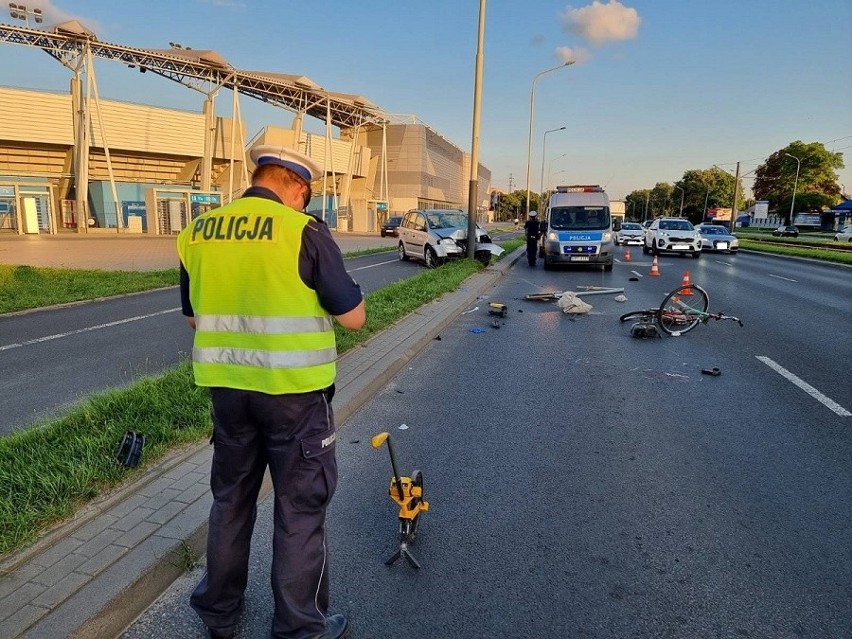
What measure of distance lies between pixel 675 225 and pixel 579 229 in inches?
405

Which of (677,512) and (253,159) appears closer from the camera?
(253,159)

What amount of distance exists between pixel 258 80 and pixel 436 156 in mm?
41701

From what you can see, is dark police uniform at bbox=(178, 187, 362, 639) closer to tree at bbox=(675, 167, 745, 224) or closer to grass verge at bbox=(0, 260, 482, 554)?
grass verge at bbox=(0, 260, 482, 554)

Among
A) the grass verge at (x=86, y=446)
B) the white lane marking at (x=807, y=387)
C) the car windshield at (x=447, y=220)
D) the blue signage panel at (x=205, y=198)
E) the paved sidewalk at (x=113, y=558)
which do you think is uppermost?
the blue signage panel at (x=205, y=198)

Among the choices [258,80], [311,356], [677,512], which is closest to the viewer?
[311,356]

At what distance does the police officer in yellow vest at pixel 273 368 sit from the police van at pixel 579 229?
1589cm

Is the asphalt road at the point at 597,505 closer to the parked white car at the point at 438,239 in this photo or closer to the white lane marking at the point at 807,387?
the white lane marking at the point at 807,387

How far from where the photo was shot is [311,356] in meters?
2.11

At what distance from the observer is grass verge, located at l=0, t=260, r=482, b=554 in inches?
116

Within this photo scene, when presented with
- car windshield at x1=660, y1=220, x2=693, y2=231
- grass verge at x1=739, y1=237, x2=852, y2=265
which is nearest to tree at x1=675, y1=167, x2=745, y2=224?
grass verge at x1=739, y1=237, x2=852, y2=265

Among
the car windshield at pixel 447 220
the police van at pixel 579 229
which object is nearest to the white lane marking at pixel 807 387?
the police van at pixel 579 229

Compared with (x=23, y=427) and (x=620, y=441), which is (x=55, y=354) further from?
(x=620, y=441)

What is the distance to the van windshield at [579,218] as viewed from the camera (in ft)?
58.7

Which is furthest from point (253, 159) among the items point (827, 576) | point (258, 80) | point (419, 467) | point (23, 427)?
point (258, 80)
